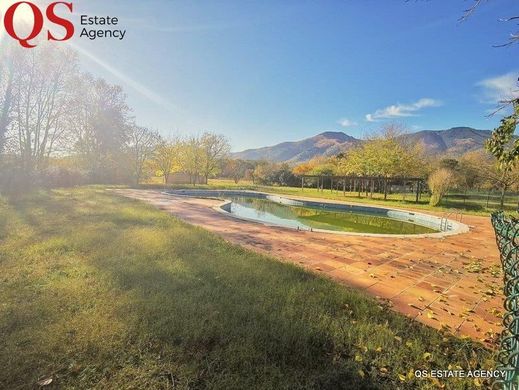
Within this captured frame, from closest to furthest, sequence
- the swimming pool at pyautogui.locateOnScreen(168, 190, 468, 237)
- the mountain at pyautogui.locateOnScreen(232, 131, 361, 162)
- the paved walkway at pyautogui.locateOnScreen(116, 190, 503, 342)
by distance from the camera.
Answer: the paved walkway at pyautogui.locateOnScreen(116, 190, 503, 342)
the swimming pool at pyautogui.locateOnScreen(168, 190, 468, 237)
the mountain at pyautogui.locateOnScreen(232, 131, 361, 162)

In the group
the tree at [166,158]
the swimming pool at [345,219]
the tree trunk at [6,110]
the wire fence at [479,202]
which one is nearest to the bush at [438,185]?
the wire fence at [479,202]

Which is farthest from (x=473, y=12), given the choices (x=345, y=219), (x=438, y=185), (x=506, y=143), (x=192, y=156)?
(x=192, y=156)

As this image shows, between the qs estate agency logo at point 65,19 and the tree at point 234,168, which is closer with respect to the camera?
the qs estate agency logo at point 65,19

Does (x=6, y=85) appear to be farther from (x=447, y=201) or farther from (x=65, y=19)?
(x=447, y=201)

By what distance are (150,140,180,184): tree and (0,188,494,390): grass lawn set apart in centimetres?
2858

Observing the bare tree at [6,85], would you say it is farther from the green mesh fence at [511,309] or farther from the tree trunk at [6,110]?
the green mesh fence at [511,309]

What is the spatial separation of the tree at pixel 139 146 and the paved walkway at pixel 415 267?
23.7m

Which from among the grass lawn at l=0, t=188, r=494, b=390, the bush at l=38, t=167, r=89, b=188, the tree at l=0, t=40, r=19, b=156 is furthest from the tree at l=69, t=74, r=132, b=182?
the grass lawn at l=0, t=188, r=494, b=390

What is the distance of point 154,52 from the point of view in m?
9.55

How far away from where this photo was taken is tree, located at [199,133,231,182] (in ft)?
113

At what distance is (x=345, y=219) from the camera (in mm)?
13938

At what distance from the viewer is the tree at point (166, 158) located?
31.6 meters

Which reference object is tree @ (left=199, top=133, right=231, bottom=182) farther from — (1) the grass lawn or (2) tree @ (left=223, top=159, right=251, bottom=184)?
(1) the grass lawn

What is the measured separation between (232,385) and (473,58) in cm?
1309
